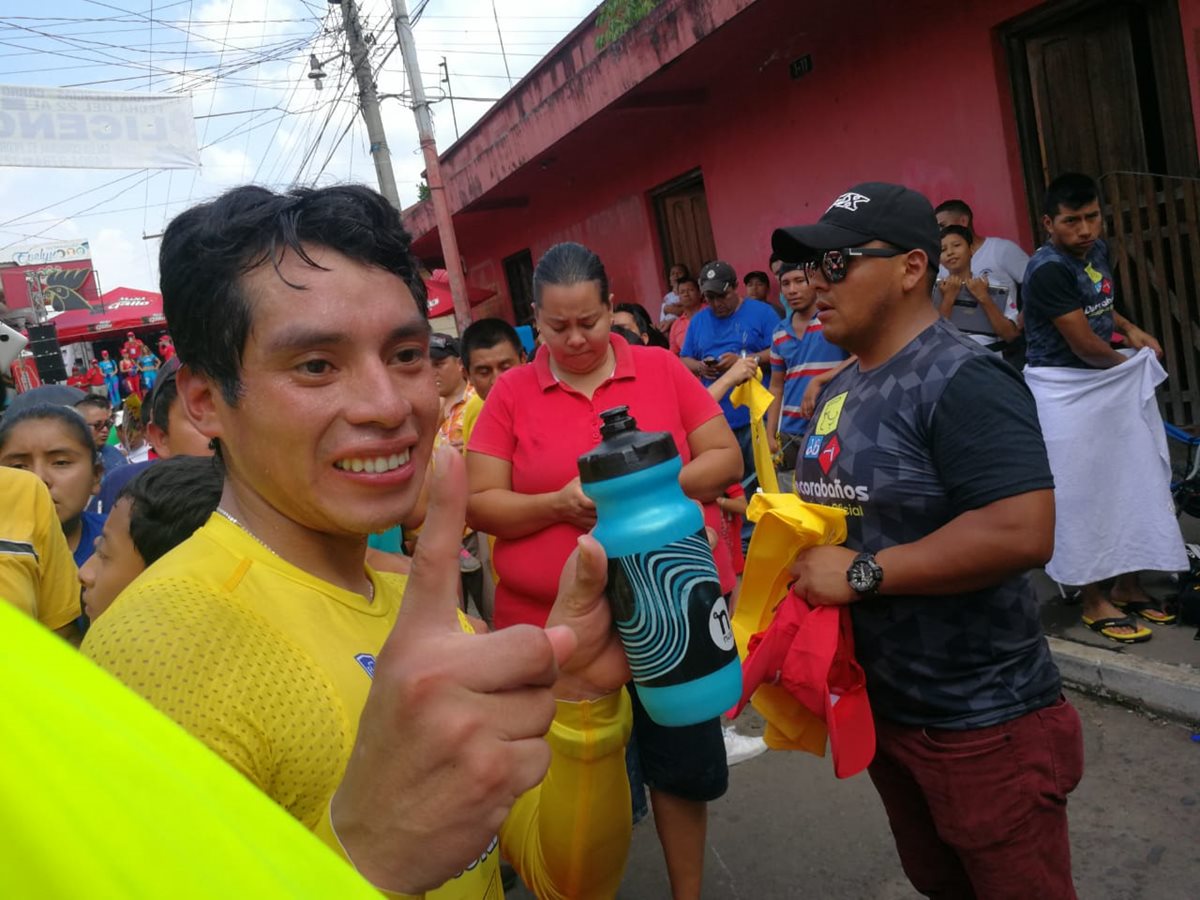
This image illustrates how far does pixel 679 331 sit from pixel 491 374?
14.0 ft

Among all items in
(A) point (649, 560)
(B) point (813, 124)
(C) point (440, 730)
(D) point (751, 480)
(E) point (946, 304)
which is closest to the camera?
(C) point (440, 730)

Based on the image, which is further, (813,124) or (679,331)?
(679,331)

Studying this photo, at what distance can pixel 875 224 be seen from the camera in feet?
6.98

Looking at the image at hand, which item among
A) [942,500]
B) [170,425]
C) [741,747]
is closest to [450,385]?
[170,425]

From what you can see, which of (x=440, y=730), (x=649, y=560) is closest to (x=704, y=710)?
(x=649, y=560)

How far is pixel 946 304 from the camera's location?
491 cm

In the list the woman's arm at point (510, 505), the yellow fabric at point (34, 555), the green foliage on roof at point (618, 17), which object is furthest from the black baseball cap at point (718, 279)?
the yellow fabric at point (34, 555)

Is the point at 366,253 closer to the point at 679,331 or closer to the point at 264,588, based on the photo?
the point at 264,588

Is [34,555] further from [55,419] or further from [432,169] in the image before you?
[432,169]

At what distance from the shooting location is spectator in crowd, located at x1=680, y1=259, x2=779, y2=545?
20.3 ft

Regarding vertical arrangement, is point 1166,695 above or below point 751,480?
below

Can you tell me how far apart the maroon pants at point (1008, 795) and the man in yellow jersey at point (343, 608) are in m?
0.89

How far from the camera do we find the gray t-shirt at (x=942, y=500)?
1.87 metres

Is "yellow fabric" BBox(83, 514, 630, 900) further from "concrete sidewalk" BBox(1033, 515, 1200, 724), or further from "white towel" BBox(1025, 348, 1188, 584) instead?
"white towel" BBox(1025, 348, 1188, 584)
